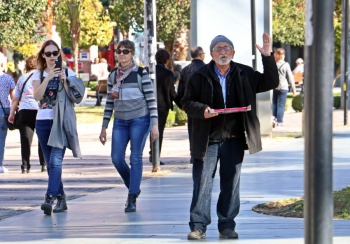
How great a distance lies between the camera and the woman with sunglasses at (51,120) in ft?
32.4

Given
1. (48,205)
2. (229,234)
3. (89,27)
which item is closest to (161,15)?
(89,27)

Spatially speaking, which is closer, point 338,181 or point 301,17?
point 338,181

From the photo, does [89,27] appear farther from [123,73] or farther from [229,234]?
[229,234]

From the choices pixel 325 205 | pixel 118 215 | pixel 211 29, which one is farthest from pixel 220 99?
pixel 211 29

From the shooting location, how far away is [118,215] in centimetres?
970

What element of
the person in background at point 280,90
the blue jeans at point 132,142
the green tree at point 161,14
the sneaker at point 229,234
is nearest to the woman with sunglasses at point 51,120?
the blue jeans at point 132,142

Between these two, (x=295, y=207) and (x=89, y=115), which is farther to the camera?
(x=89, y=115)

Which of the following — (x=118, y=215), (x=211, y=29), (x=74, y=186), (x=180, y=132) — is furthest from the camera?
(x=180, y=132)

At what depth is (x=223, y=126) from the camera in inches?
313

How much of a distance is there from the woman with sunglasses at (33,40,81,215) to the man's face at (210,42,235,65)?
8.22 ft

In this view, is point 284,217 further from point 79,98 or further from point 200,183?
point 79,98

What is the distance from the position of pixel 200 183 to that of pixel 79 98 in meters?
2.48

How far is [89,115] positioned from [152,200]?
17.4 metres

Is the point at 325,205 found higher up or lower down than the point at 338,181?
higher up
